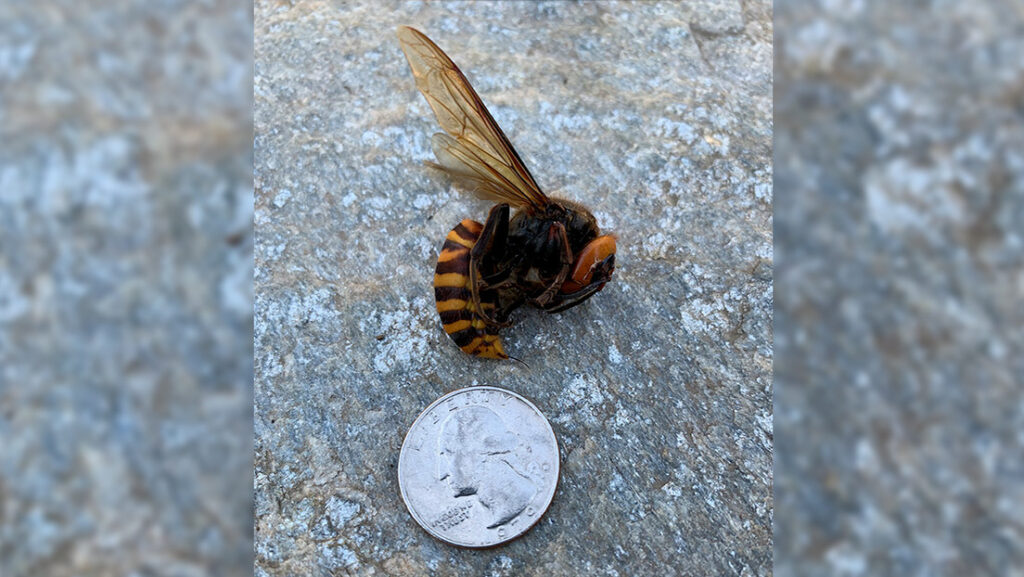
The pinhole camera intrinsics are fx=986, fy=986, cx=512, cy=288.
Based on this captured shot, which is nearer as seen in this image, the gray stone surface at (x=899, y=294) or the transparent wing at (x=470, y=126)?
the transparent wing at (x=470, y=126)

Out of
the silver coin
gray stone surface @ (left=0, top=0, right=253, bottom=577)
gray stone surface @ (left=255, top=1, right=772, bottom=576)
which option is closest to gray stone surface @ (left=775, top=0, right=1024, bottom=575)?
gray stone surface @ (left=255, top=1, right=772, bottom=576)

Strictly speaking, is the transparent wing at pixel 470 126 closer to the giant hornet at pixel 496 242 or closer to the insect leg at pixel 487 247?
the giant hornet at pixel 496 242

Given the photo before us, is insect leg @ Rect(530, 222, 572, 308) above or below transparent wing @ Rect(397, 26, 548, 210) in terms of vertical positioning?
below

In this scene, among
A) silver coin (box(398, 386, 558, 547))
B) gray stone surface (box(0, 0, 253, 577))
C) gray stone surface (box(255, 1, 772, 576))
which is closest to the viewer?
silver coin (box(398, 386, 558, 547))

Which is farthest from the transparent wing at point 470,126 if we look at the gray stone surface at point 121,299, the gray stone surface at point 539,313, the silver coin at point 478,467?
the gray stone surface at point 121,299

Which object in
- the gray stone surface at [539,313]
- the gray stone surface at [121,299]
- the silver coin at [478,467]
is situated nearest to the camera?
the silver coin at [478,467]

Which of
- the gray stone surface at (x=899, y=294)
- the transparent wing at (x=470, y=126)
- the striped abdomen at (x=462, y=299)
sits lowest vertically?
the gray stone surface at (x=899, y=294)

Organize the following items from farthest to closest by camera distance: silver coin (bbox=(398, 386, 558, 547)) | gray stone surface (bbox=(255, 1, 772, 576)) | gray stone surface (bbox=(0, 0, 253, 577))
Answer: gray stone surface (bbox=(0, 0, 253, 577))
gray stone surface (bbox=(255, 1, 772, 576))
silver coin (bbox=(398, 386, 558, 547))

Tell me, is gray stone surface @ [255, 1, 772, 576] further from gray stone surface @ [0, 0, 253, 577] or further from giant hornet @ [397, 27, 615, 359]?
gray stone surface @ [0, 0, 253, 577]
